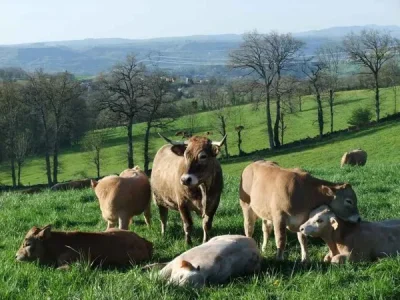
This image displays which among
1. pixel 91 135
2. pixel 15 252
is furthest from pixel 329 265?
pixel 91 135

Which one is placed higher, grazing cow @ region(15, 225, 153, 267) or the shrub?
grazing cow @ region(15, 225, 153, 267)

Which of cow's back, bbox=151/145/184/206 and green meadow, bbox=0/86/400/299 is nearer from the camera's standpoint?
green meadow, bbox=0/86/400/299

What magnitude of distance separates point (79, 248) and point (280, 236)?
3.06 m

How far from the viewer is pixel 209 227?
1053 centimetres

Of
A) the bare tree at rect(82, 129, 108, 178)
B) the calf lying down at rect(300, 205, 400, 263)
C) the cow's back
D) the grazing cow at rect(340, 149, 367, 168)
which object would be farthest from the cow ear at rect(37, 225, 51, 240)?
the bare tree at rect(82, 129, 108, 178)

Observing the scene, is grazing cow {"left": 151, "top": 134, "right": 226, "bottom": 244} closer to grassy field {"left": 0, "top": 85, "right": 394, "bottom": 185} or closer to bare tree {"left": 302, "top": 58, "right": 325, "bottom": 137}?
grassy field {"left": 0, "top": 85, "right": 394, "bottom": 185}

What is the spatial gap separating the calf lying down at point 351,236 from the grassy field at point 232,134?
7359cm

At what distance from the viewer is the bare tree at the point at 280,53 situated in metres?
79.1

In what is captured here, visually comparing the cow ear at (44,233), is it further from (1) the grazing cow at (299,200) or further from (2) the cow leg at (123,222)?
(1) the grazing cow at (299,200)

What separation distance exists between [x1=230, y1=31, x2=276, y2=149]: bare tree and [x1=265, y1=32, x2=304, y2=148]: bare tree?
60 cm

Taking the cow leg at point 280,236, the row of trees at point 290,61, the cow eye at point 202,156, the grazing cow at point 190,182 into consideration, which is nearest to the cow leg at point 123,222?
the grazing cow at point 190,182

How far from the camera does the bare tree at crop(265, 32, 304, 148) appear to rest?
79.1 meters

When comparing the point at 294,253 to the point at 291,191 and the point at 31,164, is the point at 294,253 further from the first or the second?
the point at 31,164

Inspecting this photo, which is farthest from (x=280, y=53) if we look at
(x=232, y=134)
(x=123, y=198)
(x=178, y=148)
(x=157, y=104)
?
(x=123, y=198)
